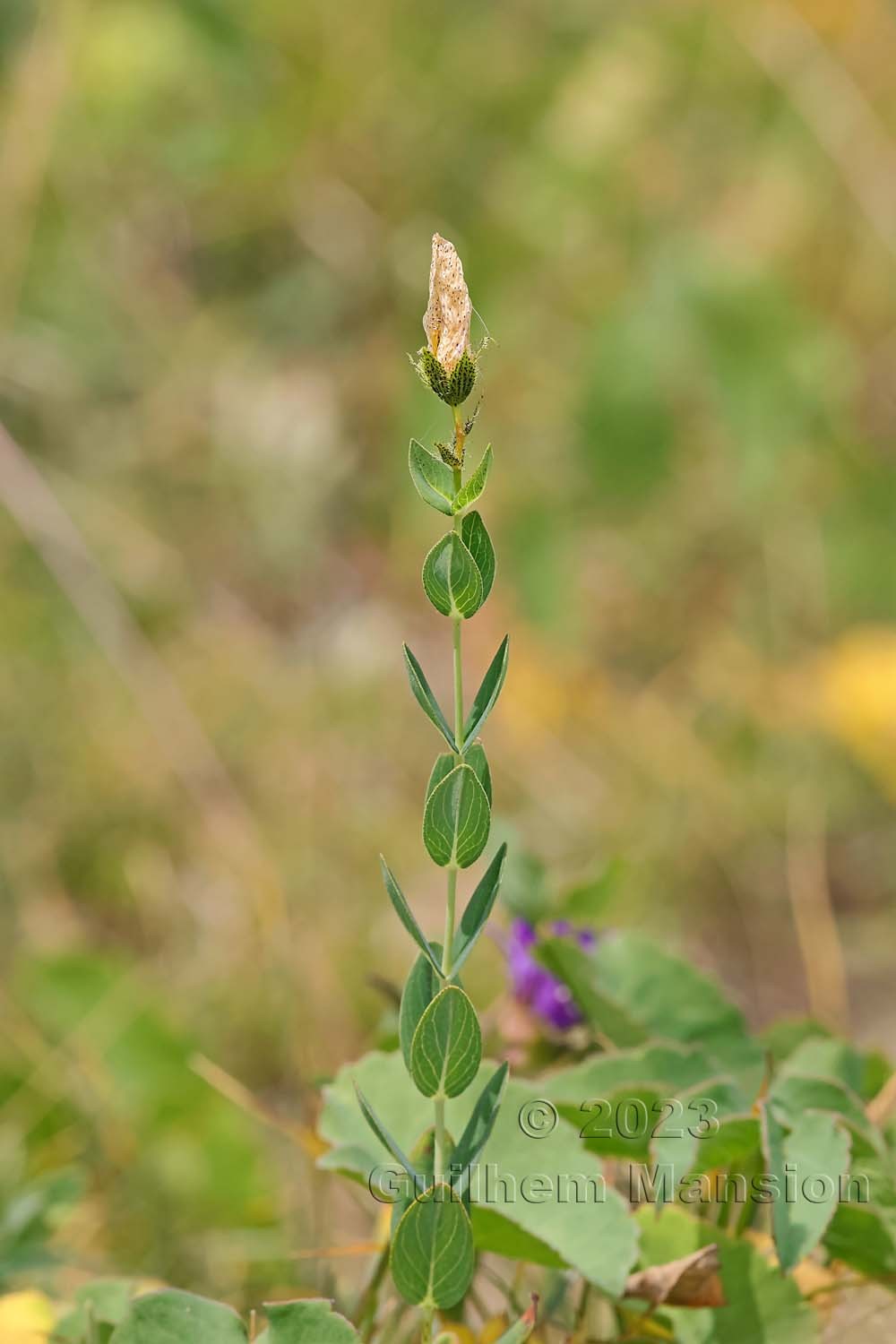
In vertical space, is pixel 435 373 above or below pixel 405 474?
below

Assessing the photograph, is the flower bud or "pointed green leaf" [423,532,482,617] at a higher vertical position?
the flower bud

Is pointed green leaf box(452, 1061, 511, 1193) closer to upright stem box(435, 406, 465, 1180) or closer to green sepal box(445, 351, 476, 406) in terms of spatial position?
upright stem box(435, 406, 465, 1180)

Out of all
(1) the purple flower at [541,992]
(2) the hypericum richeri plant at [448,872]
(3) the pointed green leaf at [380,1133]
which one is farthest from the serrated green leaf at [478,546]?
(1) the purple flower at [541,992]

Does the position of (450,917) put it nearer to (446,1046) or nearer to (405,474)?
(446,1046)

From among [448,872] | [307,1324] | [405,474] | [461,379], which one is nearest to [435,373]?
[461,379]

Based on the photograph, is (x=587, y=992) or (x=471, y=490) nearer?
(x=471, y=490)

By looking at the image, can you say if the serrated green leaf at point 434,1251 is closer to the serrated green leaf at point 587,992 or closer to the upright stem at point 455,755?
the upright stem at point 455,755

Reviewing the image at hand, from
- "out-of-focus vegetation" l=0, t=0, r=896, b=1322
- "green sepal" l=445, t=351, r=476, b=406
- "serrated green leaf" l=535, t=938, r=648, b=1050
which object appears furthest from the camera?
"out-of-focus vegetation" l=0, t=0, r=896, b=1322

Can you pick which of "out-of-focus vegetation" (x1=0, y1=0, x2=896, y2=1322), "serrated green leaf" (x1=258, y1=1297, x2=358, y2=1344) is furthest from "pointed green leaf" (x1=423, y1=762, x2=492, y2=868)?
"out-of-focus vegetation" (x1=0, y1=0, x2=896, y2=1322)

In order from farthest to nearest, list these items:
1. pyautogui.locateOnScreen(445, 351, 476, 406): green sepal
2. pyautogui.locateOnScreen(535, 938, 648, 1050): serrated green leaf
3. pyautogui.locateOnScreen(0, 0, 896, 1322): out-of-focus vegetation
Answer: pyautogui.locateOnScreen(0, 0, 896, 1322): out-of-focus vegetation → pyautogui.locateOnScreen(535, 938, 648, 1050): serrated green leaf → pyautogui.locateOnScreen(445, 351, 476, 406): green sepal
